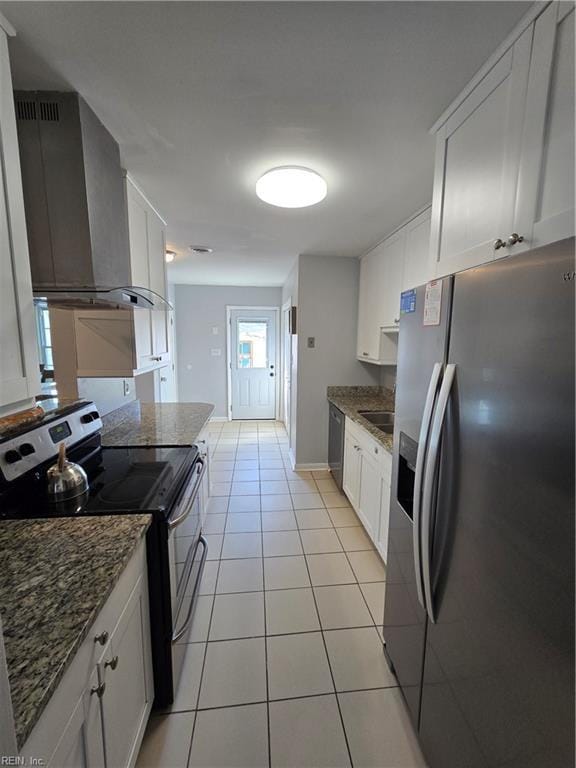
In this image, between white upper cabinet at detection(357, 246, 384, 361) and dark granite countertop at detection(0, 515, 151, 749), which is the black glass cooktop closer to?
dark granite countertop at detection(0, 515, 151, 749)

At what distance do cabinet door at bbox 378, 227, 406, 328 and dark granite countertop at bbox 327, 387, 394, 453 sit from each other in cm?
79

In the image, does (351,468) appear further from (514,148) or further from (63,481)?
(514,148)

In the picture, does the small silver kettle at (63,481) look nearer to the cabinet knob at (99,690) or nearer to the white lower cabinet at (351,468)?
the cabinet knob at (99,690)

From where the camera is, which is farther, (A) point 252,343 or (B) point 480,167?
(A) point 252,343

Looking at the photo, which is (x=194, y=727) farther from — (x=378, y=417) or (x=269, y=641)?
(x=378, y=417)

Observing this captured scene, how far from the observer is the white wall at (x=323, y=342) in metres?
3.57

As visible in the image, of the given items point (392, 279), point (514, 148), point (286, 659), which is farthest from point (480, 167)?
point (286, 659)

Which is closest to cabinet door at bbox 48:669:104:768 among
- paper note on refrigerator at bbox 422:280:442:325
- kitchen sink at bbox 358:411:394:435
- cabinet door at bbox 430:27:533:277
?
paper note on refrigerator at bbox 422:280:442:325

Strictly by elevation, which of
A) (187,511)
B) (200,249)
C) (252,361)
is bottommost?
(187,511)

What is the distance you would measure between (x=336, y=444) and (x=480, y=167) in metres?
2.64

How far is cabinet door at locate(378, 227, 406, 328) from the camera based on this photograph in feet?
8.41

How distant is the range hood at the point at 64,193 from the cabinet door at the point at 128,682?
3.99 ft

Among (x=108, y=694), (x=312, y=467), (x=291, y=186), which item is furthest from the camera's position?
(x=312, y=467)

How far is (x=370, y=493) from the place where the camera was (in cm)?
240
